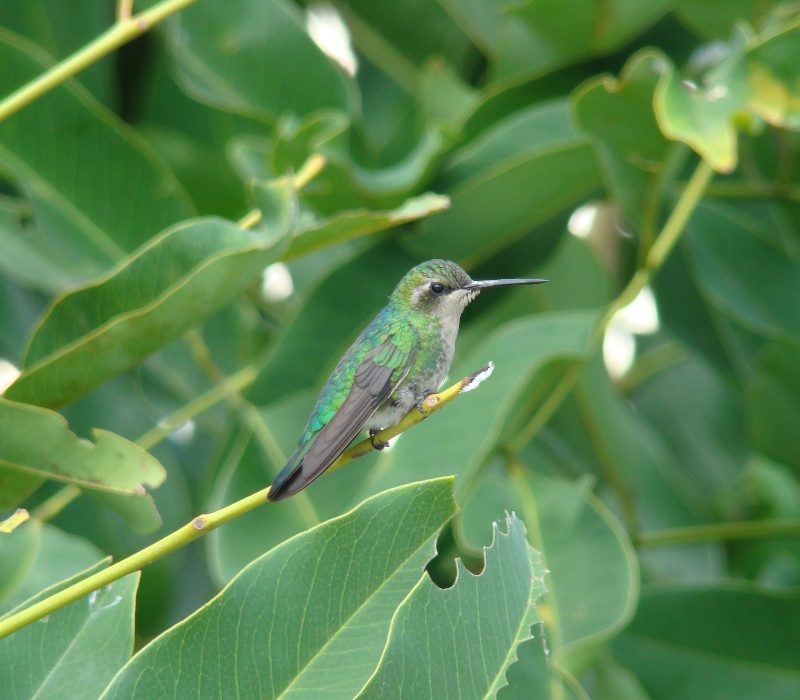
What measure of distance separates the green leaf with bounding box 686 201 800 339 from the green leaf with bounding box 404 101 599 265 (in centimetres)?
39

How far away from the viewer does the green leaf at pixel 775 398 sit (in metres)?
2.91

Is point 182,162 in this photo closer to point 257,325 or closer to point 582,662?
point 257,325

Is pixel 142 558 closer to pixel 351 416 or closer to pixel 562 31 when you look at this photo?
pixel 351 416

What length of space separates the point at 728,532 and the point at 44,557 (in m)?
1.76

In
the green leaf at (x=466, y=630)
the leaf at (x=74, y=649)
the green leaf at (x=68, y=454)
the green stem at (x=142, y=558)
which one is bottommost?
the green leaf at (x=466, y=630)

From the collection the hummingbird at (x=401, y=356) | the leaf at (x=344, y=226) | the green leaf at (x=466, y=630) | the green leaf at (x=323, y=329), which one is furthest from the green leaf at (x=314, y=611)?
the green leaf at (x=323, y=329)

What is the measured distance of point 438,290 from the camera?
2.33m

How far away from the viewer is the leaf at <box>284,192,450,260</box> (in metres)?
2.05

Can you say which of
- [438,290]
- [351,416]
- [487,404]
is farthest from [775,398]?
[351,416]

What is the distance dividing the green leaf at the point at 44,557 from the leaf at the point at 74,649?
1.27 ft

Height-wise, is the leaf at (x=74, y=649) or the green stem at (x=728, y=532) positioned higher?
the green stem at (x=728, y=532)

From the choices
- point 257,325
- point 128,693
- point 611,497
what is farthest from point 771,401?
point 128,693

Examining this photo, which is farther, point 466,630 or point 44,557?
point 44,557

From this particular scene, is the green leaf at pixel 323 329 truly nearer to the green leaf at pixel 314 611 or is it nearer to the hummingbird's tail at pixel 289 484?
the hummingbird's tail at pixel 289 484
